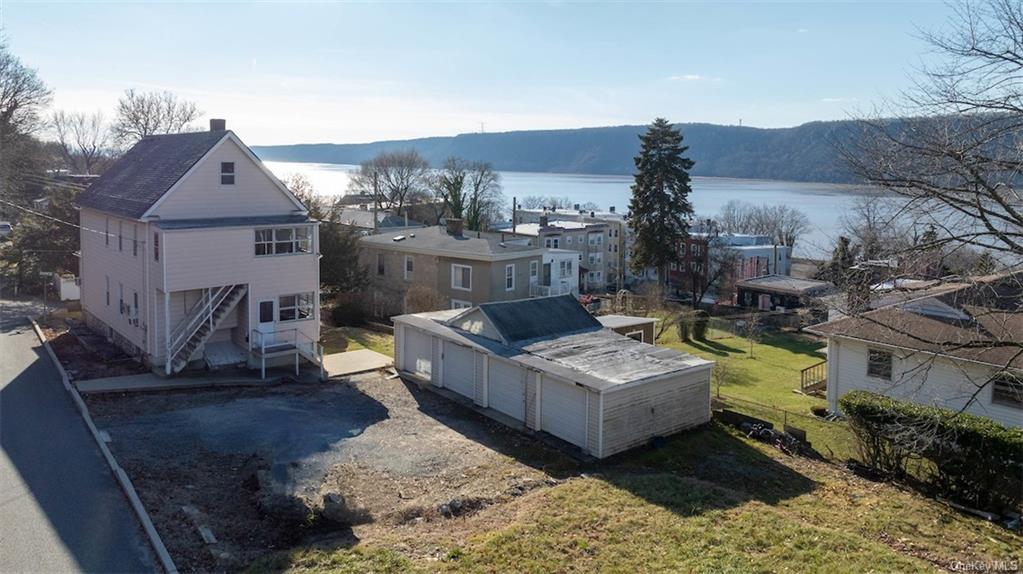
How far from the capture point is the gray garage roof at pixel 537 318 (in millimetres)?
22297

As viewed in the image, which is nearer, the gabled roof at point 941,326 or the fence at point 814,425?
the gabled roof at point 941,326

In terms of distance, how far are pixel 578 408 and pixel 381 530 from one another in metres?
6.94

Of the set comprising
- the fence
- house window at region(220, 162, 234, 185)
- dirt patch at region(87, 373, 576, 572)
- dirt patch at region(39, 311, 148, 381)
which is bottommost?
the fence

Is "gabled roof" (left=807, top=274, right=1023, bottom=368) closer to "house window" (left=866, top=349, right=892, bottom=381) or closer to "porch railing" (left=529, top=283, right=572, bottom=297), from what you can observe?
"house window" (left=866, top=349, right=892, bottom=381)

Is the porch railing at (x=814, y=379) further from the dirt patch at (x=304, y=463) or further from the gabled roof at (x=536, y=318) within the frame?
the dirt patch at (x=304, y=463)

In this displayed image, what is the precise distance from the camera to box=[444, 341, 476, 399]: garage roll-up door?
73.5ft

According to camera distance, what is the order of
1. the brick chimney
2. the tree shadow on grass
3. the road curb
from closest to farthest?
the road curb → the tree shadow on grass → the brick chimney

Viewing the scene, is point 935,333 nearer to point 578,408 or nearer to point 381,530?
point 578,408

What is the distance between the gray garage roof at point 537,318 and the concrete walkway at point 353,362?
5412 mm

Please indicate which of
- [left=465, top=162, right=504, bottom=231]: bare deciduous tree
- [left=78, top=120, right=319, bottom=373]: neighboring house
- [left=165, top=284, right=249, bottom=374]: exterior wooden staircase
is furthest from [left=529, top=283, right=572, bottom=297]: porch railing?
[left=465, top=162, right=504, bottom=231]: bare deciduous tree

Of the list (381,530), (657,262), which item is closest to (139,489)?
(381,530)

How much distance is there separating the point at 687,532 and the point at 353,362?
53.9 ft

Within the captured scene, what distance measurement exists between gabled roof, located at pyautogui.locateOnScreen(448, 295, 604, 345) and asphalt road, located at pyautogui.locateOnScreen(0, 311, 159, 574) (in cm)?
1099

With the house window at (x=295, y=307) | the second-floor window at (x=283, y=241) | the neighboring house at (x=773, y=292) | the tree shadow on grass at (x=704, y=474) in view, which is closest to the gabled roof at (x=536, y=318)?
the tree shadow on grass at (x=704, y=474)
